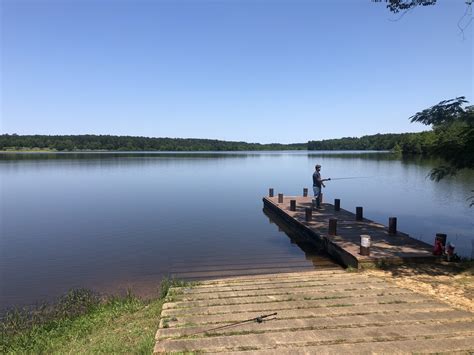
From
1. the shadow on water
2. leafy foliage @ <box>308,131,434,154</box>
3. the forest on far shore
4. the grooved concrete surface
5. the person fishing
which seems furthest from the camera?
the forest on far shore

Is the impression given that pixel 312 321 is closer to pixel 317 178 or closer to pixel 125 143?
pixel 317 178

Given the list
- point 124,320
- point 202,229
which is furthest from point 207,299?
point 202,229

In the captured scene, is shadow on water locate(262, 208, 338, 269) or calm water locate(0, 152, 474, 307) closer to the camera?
→ calm water locate(0, 152, 474, 307)

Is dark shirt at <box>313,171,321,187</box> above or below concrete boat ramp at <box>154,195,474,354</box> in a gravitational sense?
above

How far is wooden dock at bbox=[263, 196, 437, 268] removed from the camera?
364 inches

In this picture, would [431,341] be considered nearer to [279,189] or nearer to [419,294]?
[419,294]

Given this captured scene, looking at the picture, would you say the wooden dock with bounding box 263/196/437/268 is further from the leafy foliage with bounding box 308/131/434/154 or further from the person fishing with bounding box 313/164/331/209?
the leafy foliage with bounding box 308/131/434/154

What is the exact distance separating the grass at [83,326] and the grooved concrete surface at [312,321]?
0.43 metres

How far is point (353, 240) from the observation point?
11688 millimetres

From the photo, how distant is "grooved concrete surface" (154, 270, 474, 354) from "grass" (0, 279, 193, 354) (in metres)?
0.43

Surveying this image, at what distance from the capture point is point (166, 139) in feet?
620

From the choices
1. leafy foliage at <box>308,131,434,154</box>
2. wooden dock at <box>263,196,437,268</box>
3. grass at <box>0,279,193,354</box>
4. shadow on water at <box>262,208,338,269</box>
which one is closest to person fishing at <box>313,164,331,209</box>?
wooden dock at <box>263,196,437,268</box>

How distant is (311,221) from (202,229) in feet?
17.6

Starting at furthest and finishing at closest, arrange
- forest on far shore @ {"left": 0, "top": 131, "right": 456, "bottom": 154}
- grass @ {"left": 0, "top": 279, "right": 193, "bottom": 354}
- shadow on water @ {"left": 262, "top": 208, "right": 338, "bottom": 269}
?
forest on far shore @ {"left": 0, "top": 131, "right": 456, "bottom": 154}
shadow on water @ {"left": 262, "top": 208, "right": 338, "bottom": 269}
grass @ {"left": 0, "top": 279, "right": 193, "bottom": 354}
